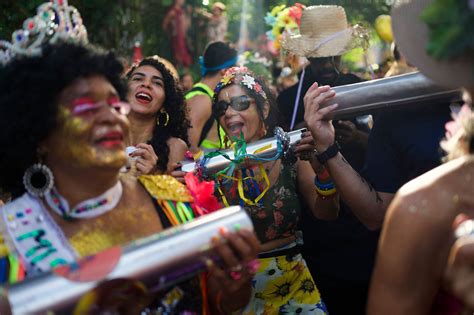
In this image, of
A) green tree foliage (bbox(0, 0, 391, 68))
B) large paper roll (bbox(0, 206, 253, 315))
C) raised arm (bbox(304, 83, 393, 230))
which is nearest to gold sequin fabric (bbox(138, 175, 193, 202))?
large paper roll (bbox(0, 206, 253, 315))

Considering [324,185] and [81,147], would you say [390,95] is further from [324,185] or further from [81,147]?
[81,147]

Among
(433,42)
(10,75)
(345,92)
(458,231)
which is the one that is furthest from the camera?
(345,92)

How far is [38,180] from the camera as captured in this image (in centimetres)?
278

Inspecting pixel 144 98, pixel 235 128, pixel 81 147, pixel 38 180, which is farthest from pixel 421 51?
pixel 144 98

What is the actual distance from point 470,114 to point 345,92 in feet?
3.85

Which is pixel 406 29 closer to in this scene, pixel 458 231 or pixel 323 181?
pixel 458 231

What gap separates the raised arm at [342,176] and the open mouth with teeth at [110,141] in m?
1.10

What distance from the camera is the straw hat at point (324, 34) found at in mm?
5043

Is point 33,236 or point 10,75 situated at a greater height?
point 10,75

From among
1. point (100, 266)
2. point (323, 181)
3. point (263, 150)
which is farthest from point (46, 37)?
point (323, 181)

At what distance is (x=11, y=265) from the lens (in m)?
2.55

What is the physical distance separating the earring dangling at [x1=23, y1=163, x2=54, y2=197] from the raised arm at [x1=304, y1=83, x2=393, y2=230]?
126 cm

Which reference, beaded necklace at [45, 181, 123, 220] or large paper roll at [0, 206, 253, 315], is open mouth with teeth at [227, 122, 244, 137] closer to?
beaded necklace at [45, 181, 123, 220]

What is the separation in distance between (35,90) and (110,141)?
0.33m
